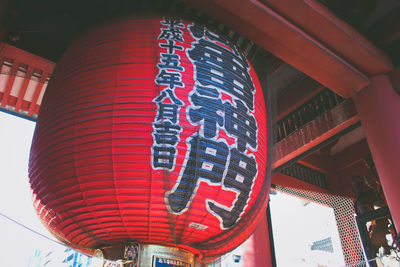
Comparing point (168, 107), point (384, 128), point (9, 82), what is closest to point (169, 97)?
point (168, 107)

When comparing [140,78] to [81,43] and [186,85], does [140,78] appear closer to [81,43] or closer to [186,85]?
[186,85]

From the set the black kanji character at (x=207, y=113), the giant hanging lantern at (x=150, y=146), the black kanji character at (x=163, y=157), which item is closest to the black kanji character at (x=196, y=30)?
the giant hanging lantern at (x=150, y=146)

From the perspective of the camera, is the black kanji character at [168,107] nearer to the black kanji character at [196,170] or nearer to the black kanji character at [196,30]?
the black kanji character at [196,170]

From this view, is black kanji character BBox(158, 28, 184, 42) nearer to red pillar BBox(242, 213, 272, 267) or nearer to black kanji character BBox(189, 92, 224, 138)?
black kanji character BBox(189, 92, 224, 138)

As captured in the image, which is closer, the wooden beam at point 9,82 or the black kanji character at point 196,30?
the black kanji character at point 196,30

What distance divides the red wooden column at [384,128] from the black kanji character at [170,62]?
195cm

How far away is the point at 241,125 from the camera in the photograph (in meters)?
1.71

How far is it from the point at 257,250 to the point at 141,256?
242 cm

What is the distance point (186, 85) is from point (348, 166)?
4494 mm

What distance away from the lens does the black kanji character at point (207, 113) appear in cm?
154

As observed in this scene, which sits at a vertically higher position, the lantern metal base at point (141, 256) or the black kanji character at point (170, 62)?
the black kanji character at point (170, 62)

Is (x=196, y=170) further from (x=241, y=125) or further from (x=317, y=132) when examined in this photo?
(x=317, y=132)

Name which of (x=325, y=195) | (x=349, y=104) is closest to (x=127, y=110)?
(x=349, y=104)

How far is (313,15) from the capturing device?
2.59 meters
